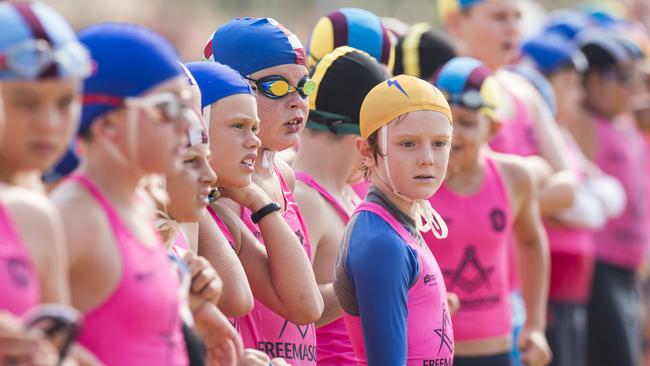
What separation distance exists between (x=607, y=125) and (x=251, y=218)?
20.9 feet

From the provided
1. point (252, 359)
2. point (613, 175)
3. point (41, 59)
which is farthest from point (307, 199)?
point (613, 175)

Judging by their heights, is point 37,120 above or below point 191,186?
above

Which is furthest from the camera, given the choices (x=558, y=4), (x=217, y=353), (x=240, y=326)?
(x=558, y=4)

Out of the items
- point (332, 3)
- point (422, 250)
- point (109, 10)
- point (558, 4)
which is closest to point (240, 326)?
point (422, 250)

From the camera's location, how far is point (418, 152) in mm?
5090

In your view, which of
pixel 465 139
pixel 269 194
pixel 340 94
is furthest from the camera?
pixel 465 139

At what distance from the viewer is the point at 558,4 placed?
21812mm

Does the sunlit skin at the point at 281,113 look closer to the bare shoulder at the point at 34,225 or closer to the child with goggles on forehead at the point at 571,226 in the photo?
the bare shoulder at the point at 34,225

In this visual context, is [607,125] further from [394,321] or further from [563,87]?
[394,321]

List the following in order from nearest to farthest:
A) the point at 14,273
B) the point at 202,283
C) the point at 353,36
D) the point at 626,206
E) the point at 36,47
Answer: the point at 14,273 < the point at 36,47 < the point at 202,283 < the point at 353,36 < the point at 626,206

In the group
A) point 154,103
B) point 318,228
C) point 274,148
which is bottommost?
point 318,228

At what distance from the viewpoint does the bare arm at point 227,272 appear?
464 cm

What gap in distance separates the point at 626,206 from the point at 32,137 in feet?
26.2

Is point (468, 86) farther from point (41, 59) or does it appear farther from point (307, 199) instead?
point (41, 59)
